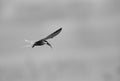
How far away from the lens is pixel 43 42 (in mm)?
34531

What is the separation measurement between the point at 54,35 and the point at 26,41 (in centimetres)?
249

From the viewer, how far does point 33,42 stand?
117ft

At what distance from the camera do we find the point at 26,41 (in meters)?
35.6

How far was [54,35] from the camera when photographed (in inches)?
1353

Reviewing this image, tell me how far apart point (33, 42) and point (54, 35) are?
223 cm

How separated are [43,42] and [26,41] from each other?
5.52 ft

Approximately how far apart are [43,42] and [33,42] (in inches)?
59.7

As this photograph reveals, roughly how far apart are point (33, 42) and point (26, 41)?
1.90 feet
